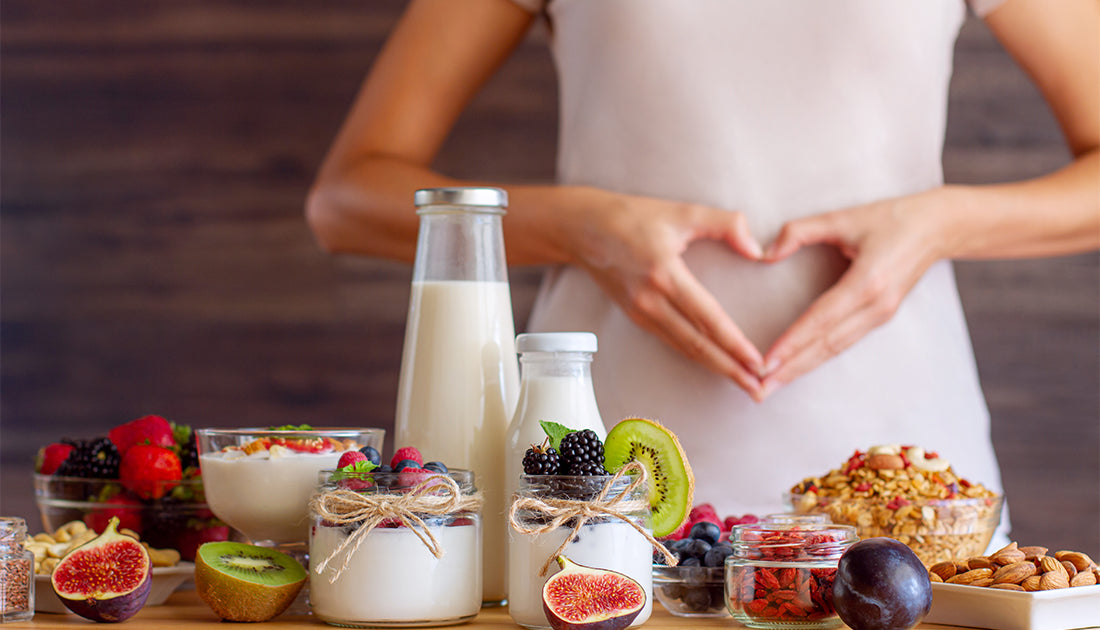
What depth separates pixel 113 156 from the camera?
2.87 m

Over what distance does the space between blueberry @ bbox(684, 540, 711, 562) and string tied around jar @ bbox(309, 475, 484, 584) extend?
0.22 meters

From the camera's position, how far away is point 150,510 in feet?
3.36

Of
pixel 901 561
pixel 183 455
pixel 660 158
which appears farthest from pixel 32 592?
pixel 660 158

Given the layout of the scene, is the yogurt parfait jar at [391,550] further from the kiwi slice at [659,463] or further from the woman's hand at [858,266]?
the woman's hand at [858,266]

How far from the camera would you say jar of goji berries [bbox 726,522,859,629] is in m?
0.83

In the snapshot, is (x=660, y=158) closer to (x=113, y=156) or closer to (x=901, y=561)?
(x=901, y=561)

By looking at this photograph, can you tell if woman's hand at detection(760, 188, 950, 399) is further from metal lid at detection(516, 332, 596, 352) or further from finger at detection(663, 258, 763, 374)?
metal lid at detection(516, 332, 596, 352)

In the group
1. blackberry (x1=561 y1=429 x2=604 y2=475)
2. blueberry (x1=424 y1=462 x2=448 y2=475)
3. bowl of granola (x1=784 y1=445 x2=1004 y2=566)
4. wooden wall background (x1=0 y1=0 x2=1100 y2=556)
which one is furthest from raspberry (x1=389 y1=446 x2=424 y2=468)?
wooden wall background (x1=0 y1=0 x2=1100 y2=556)

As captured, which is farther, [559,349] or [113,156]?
[113,156]

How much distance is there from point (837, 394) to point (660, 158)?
0.44m

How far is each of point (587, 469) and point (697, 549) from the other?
0.17 meters

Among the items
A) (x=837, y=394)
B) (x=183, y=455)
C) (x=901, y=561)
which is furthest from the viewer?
(x=837, y=394)

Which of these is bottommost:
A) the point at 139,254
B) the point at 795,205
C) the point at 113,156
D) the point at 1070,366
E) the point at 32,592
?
the point at 32,592

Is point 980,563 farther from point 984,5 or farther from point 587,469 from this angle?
point 984,5
